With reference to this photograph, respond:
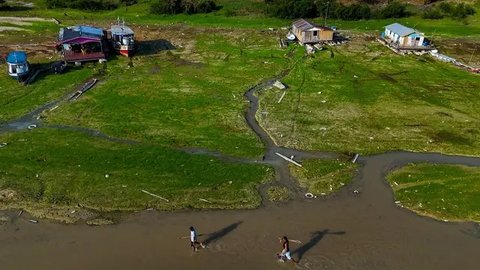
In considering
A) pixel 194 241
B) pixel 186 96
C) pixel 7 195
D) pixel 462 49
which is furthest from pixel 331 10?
pixel 7 195

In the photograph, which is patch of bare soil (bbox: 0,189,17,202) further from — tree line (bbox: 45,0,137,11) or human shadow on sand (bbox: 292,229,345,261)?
tree line (bbox: 45,0,137,11)

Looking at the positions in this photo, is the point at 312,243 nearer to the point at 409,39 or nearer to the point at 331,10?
the point at 409,39

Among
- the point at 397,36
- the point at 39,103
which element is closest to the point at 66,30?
the point at 39,103

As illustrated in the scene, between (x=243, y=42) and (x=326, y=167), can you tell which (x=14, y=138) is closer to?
(x=326, y=167)

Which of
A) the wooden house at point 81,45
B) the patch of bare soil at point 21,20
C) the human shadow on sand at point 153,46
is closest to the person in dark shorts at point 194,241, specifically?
the wooden house at point 81,45

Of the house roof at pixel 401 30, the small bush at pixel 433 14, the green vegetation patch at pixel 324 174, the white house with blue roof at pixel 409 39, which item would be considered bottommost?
the green vegetation patch at pixel 324 174

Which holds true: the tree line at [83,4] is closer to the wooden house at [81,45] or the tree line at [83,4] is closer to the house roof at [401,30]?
the wooden house at [81,45]
